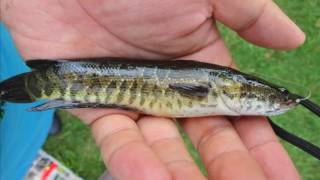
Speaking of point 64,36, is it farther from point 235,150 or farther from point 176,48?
point 235,150

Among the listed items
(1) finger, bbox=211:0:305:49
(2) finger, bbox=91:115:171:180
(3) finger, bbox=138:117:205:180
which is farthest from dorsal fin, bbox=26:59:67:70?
(1) finger, bbox=211:0:305:49

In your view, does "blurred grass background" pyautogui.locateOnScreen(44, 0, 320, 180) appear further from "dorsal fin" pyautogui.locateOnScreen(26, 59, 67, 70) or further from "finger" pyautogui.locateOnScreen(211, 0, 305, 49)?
"dorsal fin" pyautogui.locateOnScreen(26, 59, 67, 70)

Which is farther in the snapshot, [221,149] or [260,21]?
[260,21]

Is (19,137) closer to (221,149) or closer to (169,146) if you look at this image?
(169,146)

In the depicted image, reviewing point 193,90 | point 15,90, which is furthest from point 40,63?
point 193,90

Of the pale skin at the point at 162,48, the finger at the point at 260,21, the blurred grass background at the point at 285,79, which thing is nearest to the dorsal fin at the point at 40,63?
the pale skin at the point at 162,48

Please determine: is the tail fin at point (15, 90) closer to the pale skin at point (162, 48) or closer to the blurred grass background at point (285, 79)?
the pale skin at point (162, 48)

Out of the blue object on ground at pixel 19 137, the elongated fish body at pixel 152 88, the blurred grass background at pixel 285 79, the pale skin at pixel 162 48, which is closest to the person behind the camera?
the pale skin at pixel 162 48
